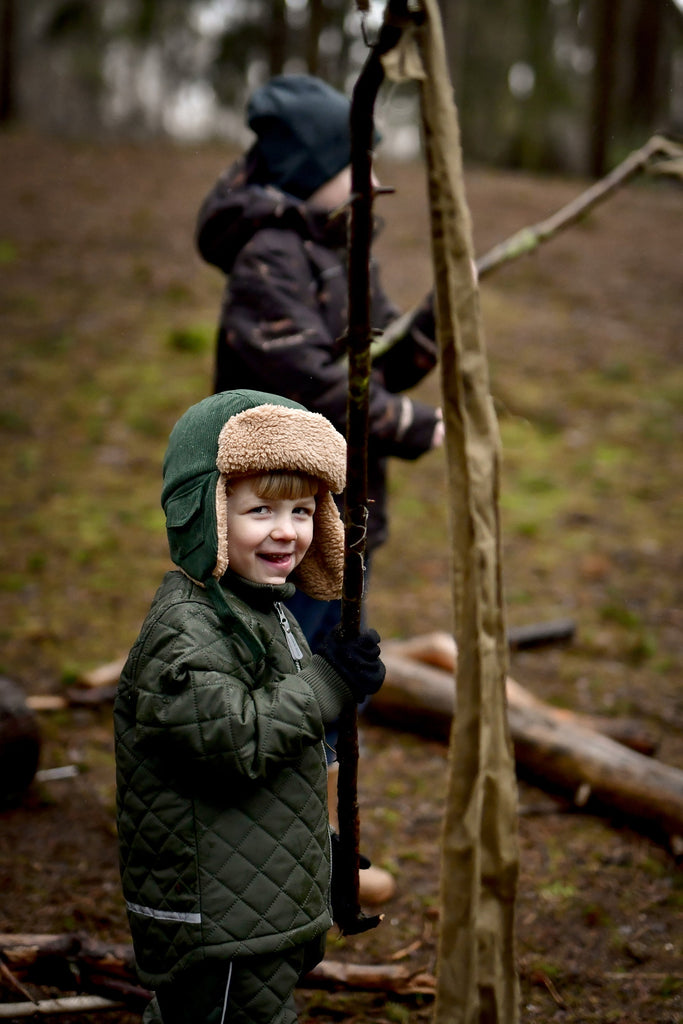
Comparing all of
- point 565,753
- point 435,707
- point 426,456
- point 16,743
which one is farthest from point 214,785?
point 426,456

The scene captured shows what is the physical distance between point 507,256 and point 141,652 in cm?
168

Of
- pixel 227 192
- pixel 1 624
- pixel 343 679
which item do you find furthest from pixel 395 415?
pixel 1 624

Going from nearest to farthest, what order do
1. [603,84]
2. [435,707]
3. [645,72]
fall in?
[435,707] → [603,84] → [645,72]

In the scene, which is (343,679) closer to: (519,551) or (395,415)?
(395,415)

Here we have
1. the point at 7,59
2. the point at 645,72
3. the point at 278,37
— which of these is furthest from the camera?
the point at 645,72

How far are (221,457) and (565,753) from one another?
2771mm

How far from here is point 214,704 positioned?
186 cm

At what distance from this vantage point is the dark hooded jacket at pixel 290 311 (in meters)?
3.00

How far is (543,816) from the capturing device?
405 cm

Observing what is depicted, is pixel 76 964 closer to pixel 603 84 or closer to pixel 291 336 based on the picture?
pixel 291 336

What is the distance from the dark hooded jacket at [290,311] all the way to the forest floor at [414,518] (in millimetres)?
1598

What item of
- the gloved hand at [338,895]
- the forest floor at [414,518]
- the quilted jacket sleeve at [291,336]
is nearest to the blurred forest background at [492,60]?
the forest floor at [414,518]

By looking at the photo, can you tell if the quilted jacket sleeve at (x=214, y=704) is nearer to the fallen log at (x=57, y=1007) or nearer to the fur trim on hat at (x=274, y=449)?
the fur trim on hat at (x=274, y=449)

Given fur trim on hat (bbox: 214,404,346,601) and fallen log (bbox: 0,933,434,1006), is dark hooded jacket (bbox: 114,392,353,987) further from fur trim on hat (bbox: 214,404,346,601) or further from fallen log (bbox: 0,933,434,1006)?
fallen log (bbox: 0,933,434,1006)
